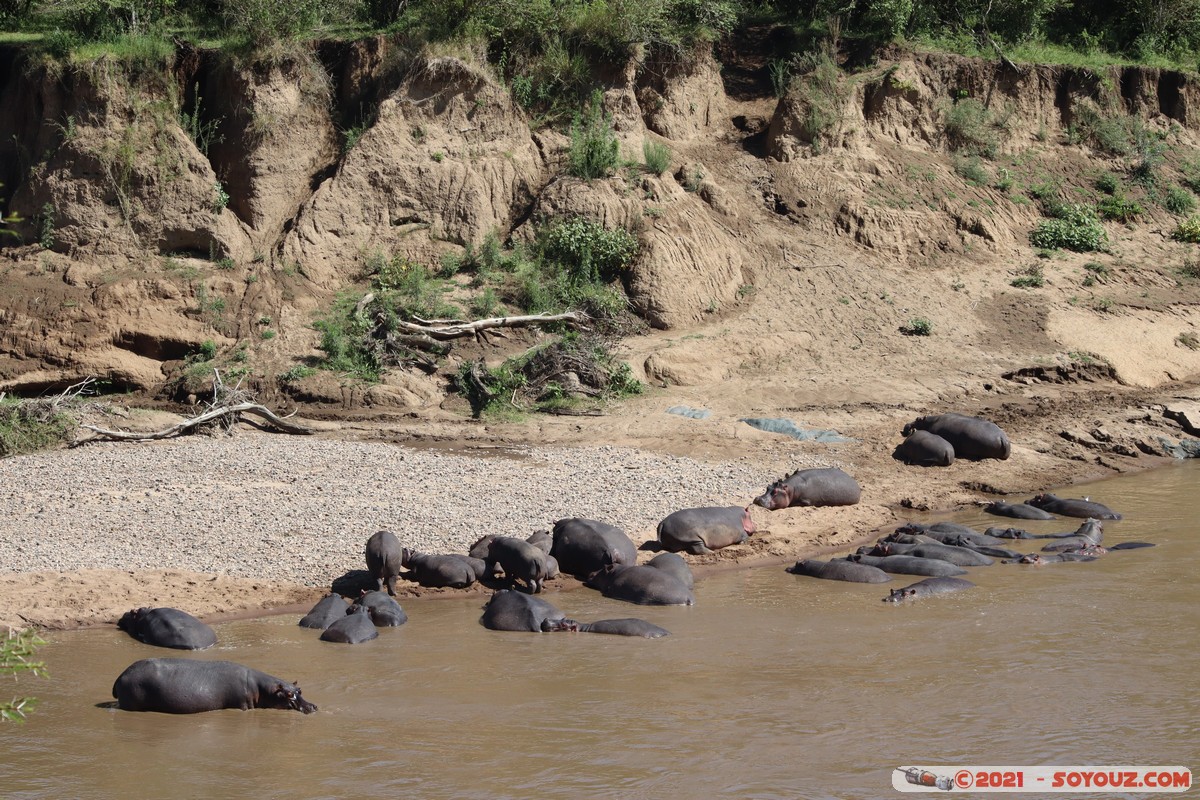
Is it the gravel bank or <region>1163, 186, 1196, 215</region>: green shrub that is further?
<region>1163, 186, 1196, 215</region>: green shrub

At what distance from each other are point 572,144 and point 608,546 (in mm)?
12702

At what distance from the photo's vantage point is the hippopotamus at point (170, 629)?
28.7 feet

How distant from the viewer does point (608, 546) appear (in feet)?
35.5

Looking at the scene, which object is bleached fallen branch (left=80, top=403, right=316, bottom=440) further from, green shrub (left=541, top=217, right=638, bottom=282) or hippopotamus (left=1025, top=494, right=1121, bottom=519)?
hippopotamus (left=1025, top=494, right=1121, bottom=519)

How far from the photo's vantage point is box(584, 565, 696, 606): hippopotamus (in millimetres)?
10188

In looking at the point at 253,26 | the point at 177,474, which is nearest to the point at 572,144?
the point at 253,26

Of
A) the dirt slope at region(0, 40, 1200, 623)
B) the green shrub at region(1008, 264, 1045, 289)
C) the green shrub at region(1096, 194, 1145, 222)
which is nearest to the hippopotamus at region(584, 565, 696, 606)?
the dirt slope at region(0, 40, 1200, 623)

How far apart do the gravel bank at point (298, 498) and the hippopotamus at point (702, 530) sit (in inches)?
16.2

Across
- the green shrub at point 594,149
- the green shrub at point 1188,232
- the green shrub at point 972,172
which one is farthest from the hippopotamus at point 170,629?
the green shrub at point 1188,232

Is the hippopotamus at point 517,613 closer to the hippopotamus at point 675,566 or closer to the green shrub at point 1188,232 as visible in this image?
the hippopotamus at point 675,566

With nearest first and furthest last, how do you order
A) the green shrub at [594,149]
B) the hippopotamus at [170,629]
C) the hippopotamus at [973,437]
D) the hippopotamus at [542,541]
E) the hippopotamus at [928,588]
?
1. the hippopotamus at [170,629]
2. the hippopotamus at [928,588]
3. the hippopotamus at [542,541]
4. the hippopotamus at [973,437]
5. the green shrub at [594,149]

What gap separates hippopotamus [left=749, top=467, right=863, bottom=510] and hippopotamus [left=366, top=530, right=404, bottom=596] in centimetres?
450

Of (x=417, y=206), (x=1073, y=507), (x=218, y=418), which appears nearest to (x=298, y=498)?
(x=218, y=418)

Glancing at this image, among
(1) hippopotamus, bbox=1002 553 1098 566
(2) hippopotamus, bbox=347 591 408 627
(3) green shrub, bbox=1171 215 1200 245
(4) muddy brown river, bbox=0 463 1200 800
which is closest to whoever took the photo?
(4) muddy brown river, bbox=0 463 1200 800
